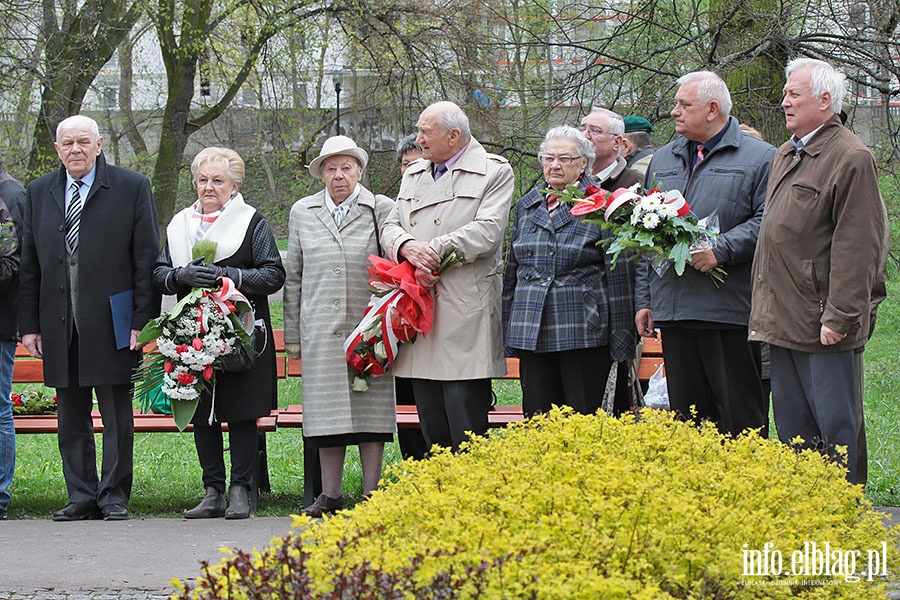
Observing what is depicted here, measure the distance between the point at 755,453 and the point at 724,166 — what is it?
6.16 ft

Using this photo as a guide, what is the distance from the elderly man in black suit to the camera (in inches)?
256

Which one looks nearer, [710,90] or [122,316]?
[710,90]

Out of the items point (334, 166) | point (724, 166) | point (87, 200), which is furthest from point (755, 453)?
point (87, 200)

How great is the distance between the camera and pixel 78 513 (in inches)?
258

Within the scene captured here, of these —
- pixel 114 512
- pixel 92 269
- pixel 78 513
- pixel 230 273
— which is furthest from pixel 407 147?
pixel 78 513

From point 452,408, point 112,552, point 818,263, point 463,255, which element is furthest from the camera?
point 452,408

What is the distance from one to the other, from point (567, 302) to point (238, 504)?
7.32ft

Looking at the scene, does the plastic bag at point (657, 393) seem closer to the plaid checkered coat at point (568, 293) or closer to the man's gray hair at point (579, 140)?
the plaid checkered coat at point (568, 293)

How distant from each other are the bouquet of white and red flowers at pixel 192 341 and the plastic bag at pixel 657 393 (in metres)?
2.46

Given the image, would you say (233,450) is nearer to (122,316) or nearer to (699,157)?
(122,316)

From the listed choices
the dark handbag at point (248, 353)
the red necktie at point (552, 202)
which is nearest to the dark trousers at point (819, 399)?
the red necktie at point (552, 202)

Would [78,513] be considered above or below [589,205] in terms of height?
below

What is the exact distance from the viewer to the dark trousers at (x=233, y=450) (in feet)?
21.9

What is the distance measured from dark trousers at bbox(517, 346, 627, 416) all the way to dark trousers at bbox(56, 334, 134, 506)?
2.31m
